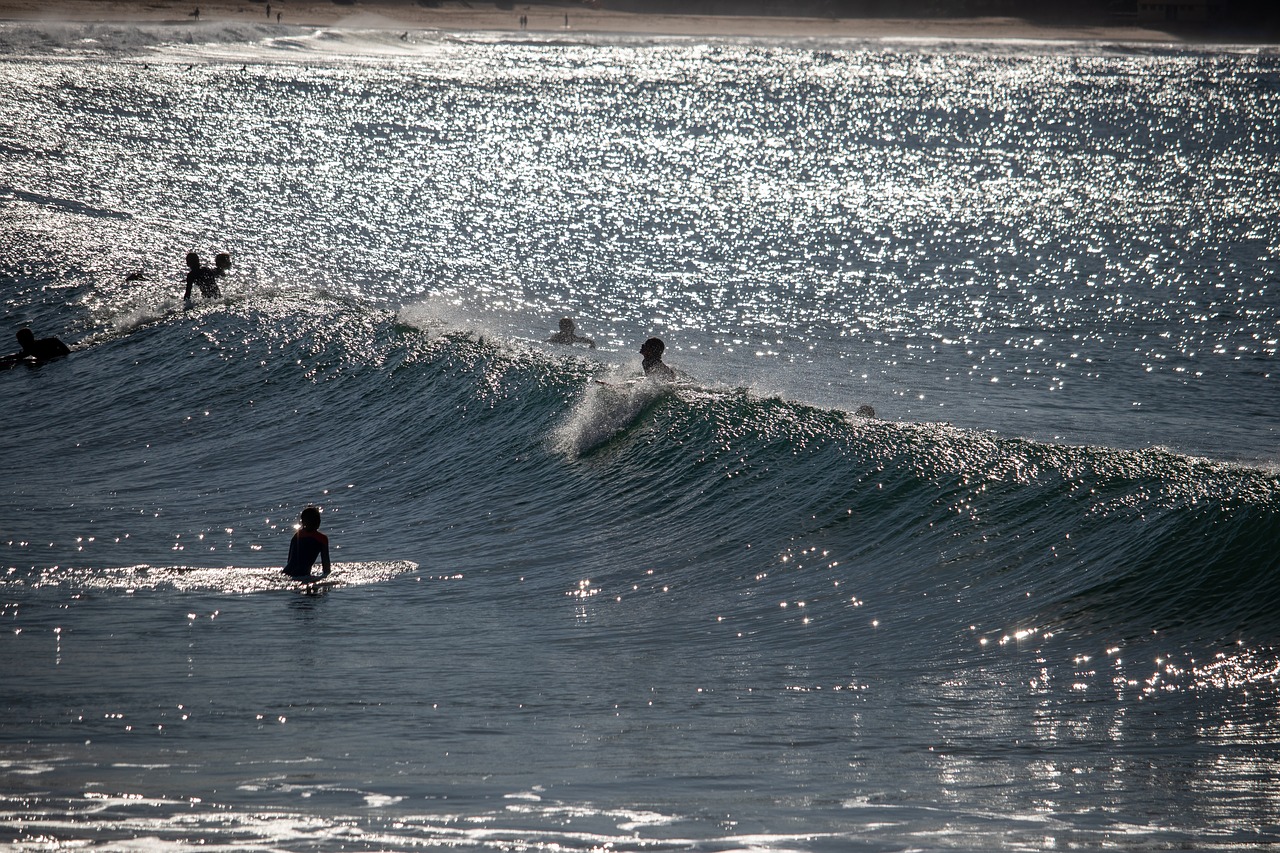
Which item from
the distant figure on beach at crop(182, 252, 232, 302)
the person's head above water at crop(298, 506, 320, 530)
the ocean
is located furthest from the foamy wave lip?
the distant figure on beach at crop(182, 252, 232, 302)

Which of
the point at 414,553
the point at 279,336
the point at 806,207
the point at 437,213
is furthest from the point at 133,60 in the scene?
the point at 414,553

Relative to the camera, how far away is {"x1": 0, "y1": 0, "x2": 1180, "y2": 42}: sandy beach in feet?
280

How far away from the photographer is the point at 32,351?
798 inches

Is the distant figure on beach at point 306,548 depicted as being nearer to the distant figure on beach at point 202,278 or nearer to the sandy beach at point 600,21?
the distant figure on beach at point 202,278

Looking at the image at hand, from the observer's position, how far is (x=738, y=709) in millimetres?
8734

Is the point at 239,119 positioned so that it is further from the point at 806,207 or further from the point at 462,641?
the point at 462,641

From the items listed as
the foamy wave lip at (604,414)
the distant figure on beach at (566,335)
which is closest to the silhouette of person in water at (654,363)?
the foamy wave lip at (604,414)

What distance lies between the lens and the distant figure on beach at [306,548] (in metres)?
11.3

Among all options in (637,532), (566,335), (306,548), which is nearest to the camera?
(306,548)

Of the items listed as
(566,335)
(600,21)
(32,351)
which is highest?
(600,21)

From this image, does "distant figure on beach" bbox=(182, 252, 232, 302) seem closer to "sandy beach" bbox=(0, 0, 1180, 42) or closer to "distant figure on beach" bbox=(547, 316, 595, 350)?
"distant figure on beach" bbox=(547, 316, 595, 350)

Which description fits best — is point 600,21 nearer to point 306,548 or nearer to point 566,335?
point 566,335

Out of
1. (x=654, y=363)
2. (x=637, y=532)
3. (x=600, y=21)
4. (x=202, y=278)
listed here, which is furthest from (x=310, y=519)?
(x=600, y=21)

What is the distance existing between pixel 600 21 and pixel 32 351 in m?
84.0
